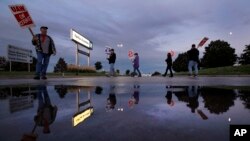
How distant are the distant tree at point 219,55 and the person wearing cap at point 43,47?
86.2 m

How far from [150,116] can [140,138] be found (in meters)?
1.02

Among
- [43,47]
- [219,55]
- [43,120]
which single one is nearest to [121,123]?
[43,120]

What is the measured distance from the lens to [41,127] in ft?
8.88

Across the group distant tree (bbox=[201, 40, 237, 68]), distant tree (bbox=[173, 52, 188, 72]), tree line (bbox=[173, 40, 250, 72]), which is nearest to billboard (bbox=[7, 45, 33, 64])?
tree line (bbox=[173, 40, 250, 72])

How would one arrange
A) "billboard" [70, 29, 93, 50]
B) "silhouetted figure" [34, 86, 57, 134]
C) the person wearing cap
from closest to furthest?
"silhouetted figure" [34, 86, 57, 134] < the person wearing cap < "billboard" [70, 29, 93, 50]

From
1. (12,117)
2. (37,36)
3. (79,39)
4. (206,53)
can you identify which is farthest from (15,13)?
(206,53)

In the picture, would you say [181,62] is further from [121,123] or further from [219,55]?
[121,123]

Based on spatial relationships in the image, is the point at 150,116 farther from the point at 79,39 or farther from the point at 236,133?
the point at 79,39

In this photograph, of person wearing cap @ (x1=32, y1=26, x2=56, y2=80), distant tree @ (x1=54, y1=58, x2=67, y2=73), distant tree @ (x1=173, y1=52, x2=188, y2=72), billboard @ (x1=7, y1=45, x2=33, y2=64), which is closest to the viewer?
person wearing cap @ (x1=32, y1=26, x2=56, y2=80)

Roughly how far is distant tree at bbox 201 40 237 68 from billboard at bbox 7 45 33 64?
6563 cm

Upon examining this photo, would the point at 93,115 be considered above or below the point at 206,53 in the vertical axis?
below

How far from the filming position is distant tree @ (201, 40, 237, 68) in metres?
93.2

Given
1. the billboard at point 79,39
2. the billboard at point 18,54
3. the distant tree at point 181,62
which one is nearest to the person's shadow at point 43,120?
the billboard at point 18,54

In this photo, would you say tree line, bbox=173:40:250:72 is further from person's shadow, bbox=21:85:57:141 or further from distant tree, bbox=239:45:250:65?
person's shadow, bbox=21:85:57:141
